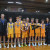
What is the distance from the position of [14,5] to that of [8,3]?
0.46 meters

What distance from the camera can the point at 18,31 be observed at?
10.8 ft

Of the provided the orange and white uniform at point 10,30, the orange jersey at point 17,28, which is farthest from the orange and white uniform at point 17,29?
the orange and white uniform at point 10,30

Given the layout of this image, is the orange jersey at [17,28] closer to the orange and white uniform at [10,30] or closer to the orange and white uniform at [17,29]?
the orange and white uniform at [17,29]

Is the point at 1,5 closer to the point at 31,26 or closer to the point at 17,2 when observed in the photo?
the point at 17,2

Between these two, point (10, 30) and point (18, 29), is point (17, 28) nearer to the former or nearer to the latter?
point (18, 29)

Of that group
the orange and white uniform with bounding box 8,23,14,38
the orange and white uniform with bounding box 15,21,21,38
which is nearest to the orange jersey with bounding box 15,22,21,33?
the orange and white uniform with bounding box 15,21,21,38

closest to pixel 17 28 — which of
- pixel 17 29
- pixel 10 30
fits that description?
pixel 17 29

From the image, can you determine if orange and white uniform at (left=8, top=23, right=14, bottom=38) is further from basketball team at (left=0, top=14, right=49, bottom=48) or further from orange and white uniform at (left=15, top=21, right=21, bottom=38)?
orange and white uniform at (left=15, top=21, right=21, bottom=38)

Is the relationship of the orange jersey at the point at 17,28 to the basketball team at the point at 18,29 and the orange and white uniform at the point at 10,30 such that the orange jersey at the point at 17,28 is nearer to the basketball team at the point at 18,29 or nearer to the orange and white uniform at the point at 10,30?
the basketball team at the point at 18,29

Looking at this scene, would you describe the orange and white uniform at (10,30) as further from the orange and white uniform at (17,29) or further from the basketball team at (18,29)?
the orange and white uniform at (17,29)

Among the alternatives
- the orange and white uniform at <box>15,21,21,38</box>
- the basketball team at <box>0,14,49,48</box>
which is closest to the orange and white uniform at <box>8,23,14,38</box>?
the basketball team at <box>0,14,49,48</box>

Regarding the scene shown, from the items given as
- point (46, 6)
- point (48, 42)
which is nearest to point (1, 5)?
point (46, 6)

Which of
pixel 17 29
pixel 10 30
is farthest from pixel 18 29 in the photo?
pixel 10 30

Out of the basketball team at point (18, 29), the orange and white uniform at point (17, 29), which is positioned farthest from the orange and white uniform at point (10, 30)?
the orange and white uniform at point (17, 29)
